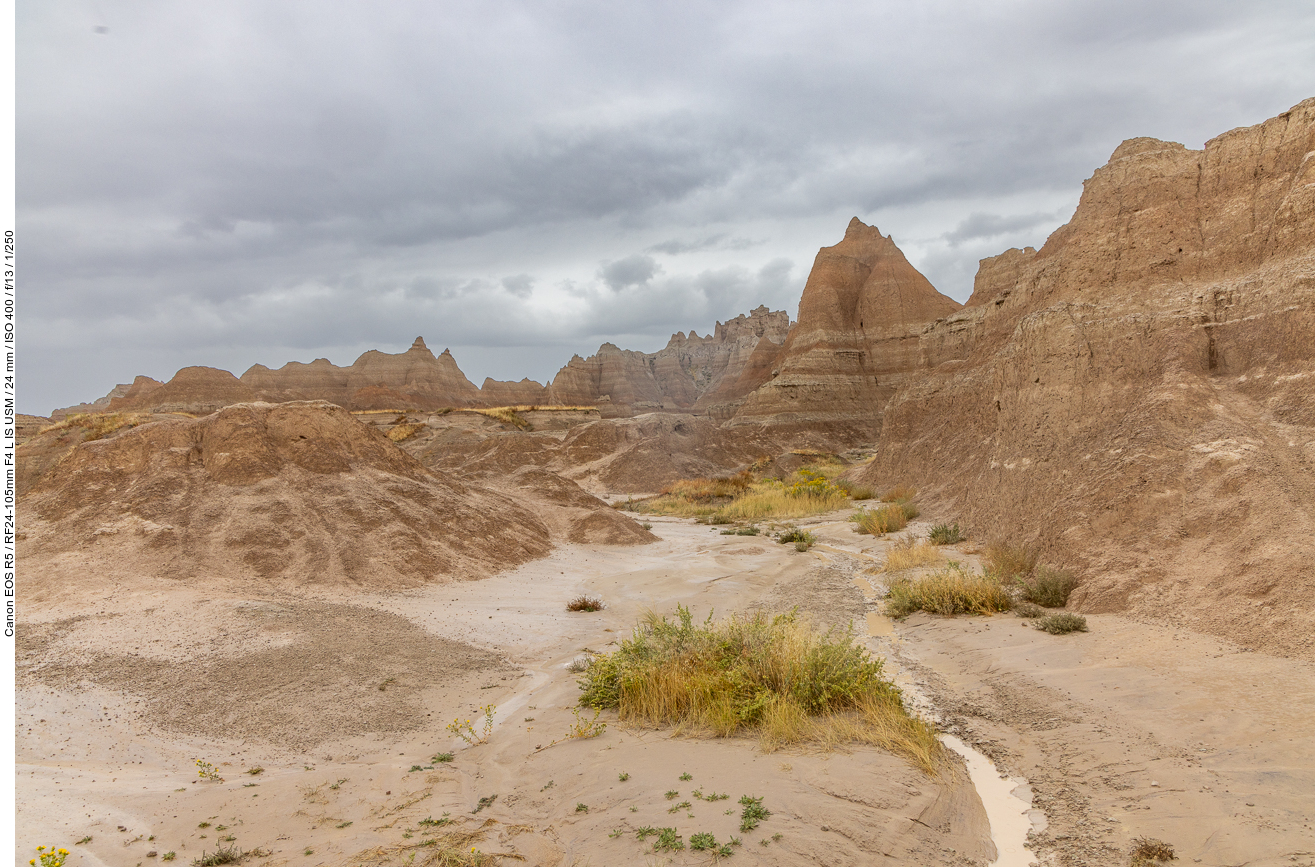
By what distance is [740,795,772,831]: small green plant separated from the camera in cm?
416

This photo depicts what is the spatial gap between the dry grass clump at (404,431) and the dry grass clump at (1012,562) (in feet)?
148

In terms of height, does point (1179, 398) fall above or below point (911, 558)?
above

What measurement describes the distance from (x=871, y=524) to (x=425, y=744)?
15.5 m

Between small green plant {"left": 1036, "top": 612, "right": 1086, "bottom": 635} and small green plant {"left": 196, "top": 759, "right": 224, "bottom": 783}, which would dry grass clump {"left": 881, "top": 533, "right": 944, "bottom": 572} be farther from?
small green plant {"left": 196, "top": 759, "right": 224, "bottom": 783}

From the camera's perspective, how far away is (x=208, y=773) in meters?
5.29

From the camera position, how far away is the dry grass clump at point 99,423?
696 inches

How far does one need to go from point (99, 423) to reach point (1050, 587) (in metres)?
23.6

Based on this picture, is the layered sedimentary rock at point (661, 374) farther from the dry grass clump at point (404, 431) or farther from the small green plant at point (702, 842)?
the small green plant at point (702, 842)

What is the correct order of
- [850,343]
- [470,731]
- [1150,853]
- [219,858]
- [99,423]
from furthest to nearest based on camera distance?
[850,343], [99,423], [470,731], [219,858], [1150,853]

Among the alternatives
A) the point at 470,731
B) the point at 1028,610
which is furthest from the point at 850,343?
the point at 470,731

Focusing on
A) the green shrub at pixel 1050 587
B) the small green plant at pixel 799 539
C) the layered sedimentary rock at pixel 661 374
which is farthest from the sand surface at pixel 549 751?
the layered sedimentary rock at pixel 661 374

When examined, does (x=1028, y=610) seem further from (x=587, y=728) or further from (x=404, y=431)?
(x=404, y=431)

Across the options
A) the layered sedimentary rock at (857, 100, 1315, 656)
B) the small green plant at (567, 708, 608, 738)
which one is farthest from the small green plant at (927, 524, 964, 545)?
the small green plant at (567, 708, 608, 738)

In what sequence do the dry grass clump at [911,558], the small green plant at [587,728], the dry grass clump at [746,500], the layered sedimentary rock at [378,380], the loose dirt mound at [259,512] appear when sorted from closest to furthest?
the small green plant at [587,728]
the loose dirt mound at [259,512]
the dry grass clump at [911,558]
the dry grass clump at [746,500]
the layered sedimentary rock at [378,380]
